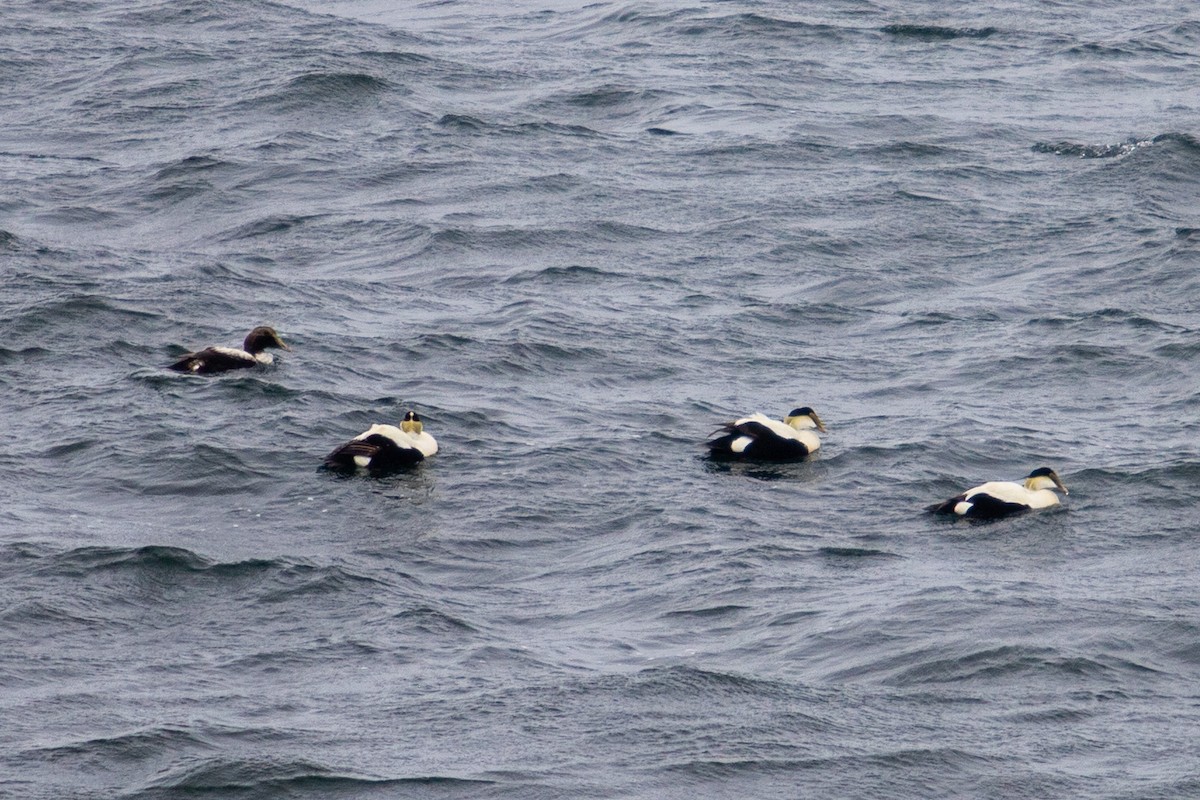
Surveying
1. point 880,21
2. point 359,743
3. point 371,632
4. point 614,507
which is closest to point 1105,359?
point 614,507

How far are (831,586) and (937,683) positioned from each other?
4.67 feet

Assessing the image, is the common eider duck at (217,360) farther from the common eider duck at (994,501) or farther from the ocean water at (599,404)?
the common eider duck at (994,501)

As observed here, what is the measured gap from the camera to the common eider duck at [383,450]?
14.5 meters

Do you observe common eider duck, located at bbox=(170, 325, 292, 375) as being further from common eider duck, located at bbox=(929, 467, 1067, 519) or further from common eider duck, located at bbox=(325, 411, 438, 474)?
common eider duck, located at bbox=(929, 467, 1067, 519)

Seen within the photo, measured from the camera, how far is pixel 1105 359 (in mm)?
17828

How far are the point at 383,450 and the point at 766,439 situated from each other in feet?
9.06

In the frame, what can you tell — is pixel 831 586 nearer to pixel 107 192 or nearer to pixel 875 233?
pixel 875 233

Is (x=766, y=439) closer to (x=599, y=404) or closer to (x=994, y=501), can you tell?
(x=994, y=501)

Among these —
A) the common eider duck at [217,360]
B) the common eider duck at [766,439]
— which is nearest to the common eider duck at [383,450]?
the common eider duck at [217,360]

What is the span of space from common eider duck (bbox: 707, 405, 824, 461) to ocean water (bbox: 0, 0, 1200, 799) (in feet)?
0.67

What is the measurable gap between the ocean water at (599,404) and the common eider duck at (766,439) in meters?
0.20

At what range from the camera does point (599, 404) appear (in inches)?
654

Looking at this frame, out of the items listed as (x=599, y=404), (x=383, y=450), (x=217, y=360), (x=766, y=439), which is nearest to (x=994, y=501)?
(x=766, y=439)

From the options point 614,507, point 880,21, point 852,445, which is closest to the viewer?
point 614,507
